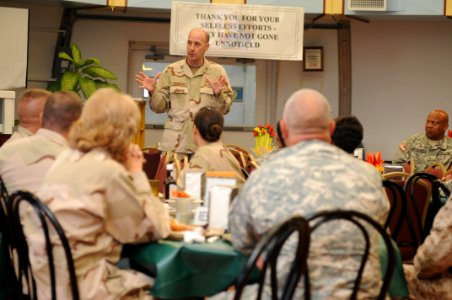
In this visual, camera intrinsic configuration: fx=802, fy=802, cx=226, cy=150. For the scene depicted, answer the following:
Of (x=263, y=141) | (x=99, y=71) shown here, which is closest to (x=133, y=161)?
(x=263, y=141)

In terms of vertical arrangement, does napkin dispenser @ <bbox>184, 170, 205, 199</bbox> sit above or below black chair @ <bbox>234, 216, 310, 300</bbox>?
above

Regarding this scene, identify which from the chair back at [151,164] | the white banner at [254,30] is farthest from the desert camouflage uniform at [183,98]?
the white banner at [254,30]

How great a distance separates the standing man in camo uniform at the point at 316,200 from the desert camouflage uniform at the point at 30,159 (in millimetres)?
1055

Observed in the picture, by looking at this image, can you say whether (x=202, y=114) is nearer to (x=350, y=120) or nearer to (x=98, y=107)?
(x=350, y=120)

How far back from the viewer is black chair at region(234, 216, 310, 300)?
2.33m

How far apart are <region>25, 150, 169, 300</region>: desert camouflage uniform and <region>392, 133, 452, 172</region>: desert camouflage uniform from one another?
5726 mm

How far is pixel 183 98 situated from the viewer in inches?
241

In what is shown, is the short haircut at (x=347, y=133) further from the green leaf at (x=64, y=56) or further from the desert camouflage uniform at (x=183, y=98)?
the green leaf at (x=64, y=56)

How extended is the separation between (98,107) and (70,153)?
0.21 metres

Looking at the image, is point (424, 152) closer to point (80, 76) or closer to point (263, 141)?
point (263, 141)

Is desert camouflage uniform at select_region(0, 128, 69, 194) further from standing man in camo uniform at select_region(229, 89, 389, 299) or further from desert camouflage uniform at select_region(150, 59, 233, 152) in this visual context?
desert camouflage uniform at select_region(150, 59, 233, 152)

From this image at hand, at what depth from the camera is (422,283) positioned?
339 cm

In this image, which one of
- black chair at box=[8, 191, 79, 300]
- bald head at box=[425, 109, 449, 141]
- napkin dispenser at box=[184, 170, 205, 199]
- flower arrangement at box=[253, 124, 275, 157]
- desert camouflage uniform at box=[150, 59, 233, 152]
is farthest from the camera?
bald head at box=[425, 109, 449, 141]

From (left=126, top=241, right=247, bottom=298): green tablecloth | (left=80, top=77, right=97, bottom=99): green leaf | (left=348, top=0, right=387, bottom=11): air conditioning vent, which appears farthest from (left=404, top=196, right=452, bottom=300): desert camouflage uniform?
(left=80, top=77, right=97, bottom=99): green leaf
